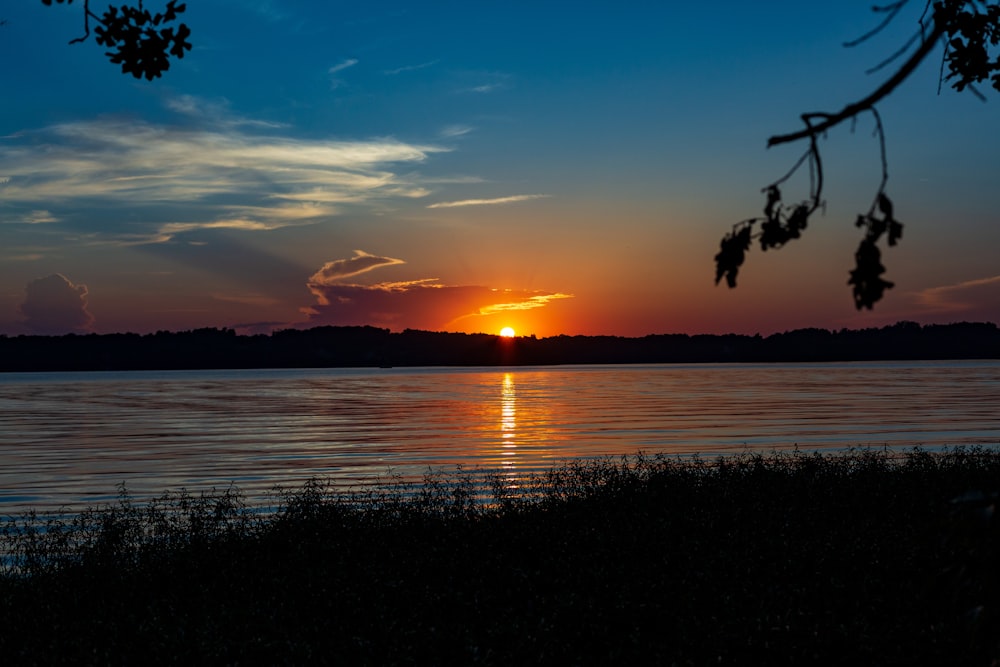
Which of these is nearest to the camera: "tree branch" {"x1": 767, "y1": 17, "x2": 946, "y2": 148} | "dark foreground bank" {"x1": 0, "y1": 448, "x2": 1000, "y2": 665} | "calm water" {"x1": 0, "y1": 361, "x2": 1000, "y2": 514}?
"tree branch" {"x1": 767, "y1": 17, "x2": 946, "y2": 148}

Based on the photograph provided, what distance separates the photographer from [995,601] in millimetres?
4223

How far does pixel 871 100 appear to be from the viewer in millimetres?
3881

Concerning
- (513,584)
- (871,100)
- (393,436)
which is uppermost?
(871,100)

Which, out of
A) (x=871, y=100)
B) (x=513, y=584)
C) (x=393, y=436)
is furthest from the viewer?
(x=393, y=436)

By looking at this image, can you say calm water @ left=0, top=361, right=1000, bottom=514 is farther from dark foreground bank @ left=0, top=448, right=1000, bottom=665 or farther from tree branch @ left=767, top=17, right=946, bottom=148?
tree branch @ left=767, top=17, right=946, bottom=148

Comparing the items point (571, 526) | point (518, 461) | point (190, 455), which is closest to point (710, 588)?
point (571, 526)

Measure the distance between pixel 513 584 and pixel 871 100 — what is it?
487 inches

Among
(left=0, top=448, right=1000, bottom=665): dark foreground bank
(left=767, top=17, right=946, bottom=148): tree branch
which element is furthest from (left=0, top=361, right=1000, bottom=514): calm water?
(left=767, top=17, right=946, bottom=148): tree branch

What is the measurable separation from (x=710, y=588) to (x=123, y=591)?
35.4 ft

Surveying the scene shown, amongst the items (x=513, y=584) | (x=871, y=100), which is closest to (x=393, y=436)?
(x=513, y=584)

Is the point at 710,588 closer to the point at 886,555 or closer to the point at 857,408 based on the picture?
the point at 886,555

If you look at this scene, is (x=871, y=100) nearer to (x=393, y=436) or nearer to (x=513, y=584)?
(x=513, y=584)

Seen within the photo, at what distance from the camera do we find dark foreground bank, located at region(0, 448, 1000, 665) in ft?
39.0

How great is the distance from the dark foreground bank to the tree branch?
2.71 metres
